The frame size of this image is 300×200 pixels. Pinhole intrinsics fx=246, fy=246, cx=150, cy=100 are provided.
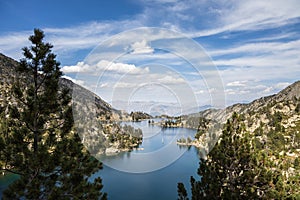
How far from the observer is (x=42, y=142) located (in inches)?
393

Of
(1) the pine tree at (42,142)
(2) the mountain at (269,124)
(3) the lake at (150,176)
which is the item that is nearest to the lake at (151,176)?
(3) the lake at (150,176)

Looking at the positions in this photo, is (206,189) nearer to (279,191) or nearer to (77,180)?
(279,191)

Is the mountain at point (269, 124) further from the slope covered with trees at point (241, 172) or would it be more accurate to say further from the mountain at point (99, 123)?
the slope covered with trees at point (241, 172)

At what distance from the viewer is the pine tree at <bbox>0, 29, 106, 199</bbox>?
884cm

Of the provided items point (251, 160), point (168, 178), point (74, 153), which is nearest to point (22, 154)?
point (74, 153)

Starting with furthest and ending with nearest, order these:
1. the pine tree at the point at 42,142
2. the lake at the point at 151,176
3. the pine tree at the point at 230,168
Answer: the lake at the point at 151,176
the pine tree at the point at 230,168
the pine tree at the point at 42,142

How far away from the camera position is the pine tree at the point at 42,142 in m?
8.84

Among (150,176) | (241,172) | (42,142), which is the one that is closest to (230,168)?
(241,172)

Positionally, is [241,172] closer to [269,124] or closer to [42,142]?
[42,142]

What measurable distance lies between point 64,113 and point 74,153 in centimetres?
179

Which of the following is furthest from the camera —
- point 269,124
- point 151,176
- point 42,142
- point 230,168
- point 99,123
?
point 269,124

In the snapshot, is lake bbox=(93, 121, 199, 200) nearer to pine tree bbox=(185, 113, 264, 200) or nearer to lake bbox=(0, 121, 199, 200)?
lake bbox=(0, 121, 199, 200)

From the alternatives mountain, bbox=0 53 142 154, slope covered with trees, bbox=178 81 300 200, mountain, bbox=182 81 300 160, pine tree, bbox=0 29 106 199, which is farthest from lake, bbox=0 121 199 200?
pine tree, bbox=0 29 106 199

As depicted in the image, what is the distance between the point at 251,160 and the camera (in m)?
→ 12.0
